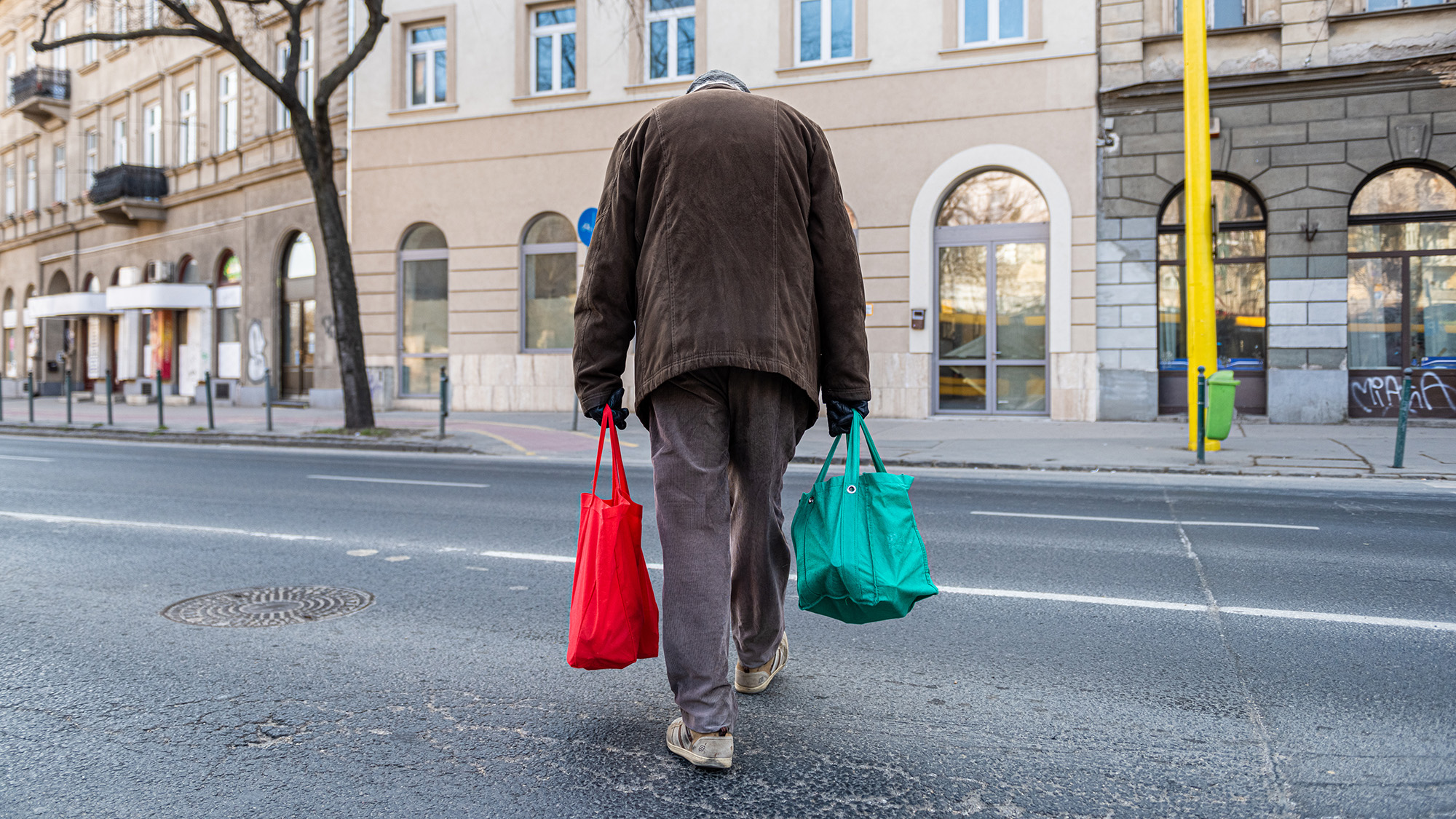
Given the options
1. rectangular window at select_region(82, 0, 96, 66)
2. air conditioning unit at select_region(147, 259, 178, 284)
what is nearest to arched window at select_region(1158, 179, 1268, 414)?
air conditioning unit at select_region(147, 259, 178, 284)

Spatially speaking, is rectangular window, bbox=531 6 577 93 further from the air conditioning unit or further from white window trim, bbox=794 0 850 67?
the air conditioning unit

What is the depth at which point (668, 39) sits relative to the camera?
18.7 m

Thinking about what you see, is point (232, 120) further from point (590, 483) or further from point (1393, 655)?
point (1393, 655)

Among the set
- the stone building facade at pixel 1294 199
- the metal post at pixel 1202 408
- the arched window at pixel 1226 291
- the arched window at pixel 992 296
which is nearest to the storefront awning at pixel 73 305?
the arched window at pixel 992 296

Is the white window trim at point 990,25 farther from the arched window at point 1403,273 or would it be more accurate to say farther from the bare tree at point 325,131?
the bare tree at point 325,131

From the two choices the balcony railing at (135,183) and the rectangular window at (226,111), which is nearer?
the rectangular window at (226,111)

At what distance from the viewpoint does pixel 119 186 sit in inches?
1082

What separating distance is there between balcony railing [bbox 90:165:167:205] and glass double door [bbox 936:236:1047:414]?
22.0m

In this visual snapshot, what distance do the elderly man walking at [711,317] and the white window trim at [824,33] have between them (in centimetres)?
1524

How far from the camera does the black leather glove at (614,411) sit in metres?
2.86

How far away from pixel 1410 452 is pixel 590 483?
28.4 feet

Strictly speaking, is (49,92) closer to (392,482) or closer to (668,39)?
(668,39)

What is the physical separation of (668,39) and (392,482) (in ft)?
38.7

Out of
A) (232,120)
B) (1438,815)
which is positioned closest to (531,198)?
(232,120)
